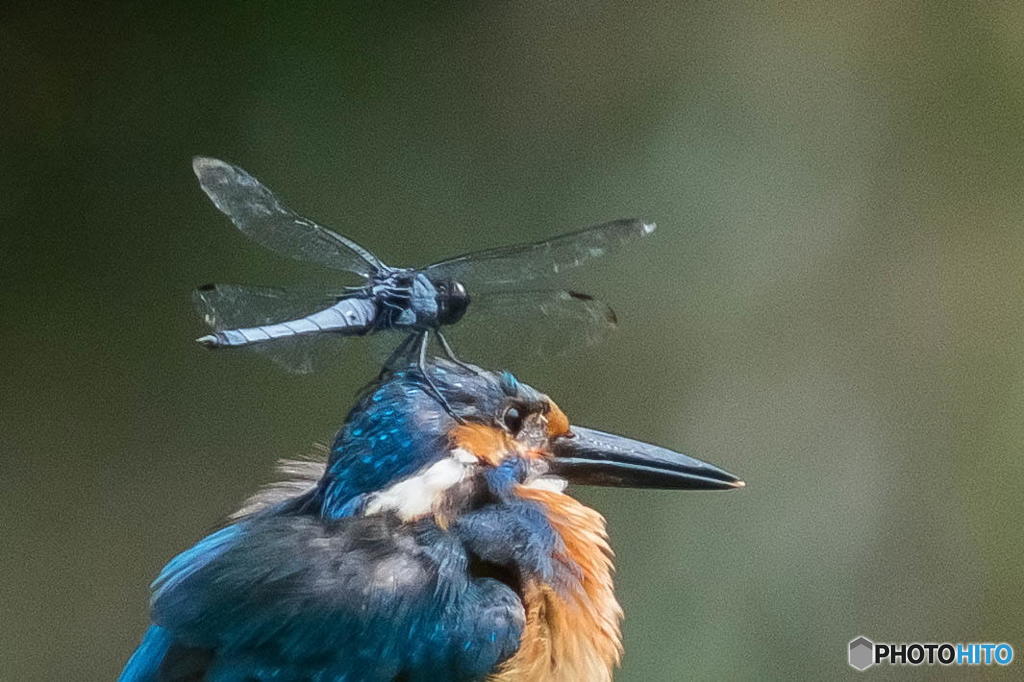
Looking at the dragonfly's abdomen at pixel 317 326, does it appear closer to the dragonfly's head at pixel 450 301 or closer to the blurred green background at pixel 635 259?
the dragonfly's head at pixel 450 301

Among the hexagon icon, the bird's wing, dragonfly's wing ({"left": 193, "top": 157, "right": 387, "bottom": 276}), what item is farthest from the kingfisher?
the hexagon icon

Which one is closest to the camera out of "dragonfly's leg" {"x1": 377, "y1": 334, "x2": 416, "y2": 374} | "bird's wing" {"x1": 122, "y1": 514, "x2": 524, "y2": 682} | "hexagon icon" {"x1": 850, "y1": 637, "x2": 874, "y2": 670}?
"bird's wing" {"x1": 122, "y1": 514, "x2": 524, "y2": 682}

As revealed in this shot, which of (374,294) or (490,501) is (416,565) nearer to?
(490,501)

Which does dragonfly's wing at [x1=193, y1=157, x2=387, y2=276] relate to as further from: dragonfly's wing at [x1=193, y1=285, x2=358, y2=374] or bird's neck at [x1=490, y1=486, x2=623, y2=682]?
bird's neck at [x1=490, y1=486, x2=623, y2=682]

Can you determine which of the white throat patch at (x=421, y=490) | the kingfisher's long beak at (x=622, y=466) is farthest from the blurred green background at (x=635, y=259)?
the white throat patch at (x=421, y=490)

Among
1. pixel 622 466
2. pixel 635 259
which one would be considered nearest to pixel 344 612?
pixel 622 466

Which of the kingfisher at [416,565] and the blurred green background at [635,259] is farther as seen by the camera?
the blurred green background at [635,259]

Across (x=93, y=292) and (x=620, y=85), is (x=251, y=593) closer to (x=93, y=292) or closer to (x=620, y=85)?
(x=93, y=292)

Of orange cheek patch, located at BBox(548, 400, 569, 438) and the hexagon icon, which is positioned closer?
orange cheek patch, located at BBox(548, 400, 569, 438)
